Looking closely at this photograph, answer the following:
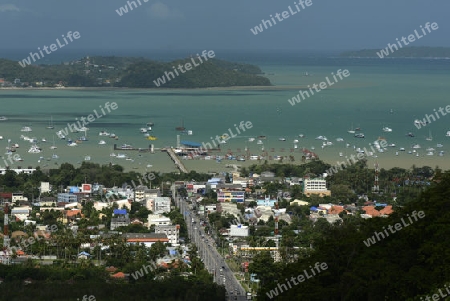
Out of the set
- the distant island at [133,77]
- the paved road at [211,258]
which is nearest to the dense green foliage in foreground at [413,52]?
the distant island at [133,77]

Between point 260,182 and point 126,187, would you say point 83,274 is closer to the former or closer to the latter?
point 126,187

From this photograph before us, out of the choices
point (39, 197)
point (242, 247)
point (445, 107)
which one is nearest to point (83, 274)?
point (242, 247)

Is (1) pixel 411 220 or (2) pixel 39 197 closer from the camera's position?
(1) pixel 411 220

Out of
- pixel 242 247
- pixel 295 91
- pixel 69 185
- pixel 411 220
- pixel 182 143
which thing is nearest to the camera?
pixel 411 220

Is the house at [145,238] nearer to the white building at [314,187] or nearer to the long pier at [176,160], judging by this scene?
the white building at [314,187]

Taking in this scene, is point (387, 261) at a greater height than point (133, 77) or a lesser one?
lesser

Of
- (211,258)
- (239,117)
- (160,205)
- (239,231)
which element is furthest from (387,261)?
(239,117)

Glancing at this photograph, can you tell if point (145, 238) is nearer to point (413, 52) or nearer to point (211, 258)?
point (211, 258)
